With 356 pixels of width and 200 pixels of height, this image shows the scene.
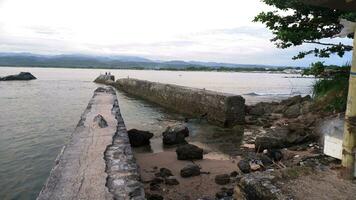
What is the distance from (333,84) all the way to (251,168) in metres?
4.72

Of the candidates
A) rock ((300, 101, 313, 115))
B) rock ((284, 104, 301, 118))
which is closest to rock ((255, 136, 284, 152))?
rock ((300, 101, 313, 115))

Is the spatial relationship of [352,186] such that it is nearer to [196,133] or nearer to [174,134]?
[174,134]

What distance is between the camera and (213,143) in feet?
36.3

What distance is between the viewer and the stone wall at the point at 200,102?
45.6 ft

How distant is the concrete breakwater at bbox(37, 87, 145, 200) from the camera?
4551mm

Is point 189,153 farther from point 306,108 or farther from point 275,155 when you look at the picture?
point 306,108

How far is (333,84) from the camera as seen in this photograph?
10602mm

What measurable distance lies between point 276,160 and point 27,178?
18.0ft

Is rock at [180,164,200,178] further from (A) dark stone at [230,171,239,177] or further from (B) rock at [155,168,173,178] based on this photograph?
(A) dark stone at [230,171,239,177]

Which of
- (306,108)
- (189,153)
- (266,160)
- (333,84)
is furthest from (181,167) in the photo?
(306,108)

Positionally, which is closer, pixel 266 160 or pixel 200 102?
pixel 266 160

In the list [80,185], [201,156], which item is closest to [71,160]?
[80,185]

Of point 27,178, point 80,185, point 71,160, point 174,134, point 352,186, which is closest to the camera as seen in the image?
point 352,186

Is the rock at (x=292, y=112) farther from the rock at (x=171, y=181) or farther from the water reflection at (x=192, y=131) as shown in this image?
the rock at (x=171, y=181)
